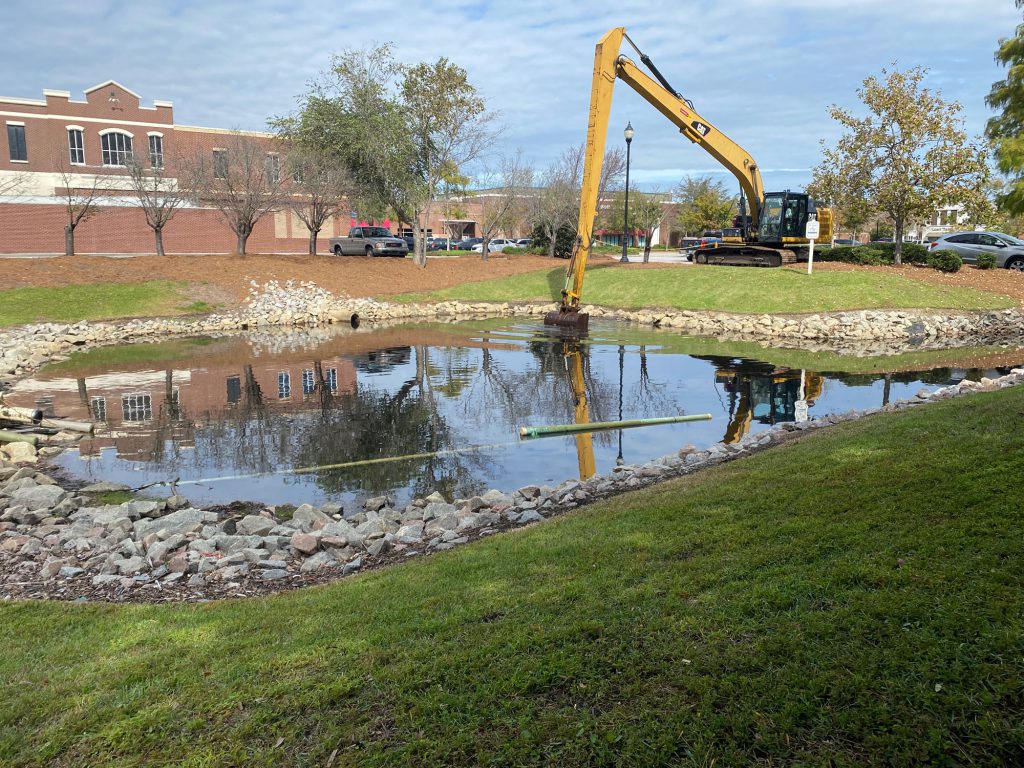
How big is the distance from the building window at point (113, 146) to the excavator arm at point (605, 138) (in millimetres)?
40793

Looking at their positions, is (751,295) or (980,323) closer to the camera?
(980,323)

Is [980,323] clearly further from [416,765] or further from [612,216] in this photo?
[612,216]

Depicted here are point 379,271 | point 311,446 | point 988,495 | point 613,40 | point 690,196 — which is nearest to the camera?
Answer: point 988,495

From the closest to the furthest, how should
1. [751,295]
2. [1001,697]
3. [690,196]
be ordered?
1. [1001,697]
2. [751,295]
3. [690,196]

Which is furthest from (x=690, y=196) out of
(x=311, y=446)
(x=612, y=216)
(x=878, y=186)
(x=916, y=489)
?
(x=916, y=489)

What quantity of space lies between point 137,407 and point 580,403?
891 centimetres

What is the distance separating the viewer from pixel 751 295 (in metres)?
28.1

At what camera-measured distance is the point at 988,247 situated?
111 feet

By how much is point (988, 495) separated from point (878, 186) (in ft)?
100

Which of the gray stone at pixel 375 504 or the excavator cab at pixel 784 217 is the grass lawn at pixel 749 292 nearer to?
the excavator cab at pixel 784 217

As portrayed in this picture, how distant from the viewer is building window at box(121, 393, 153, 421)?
14.5 metres

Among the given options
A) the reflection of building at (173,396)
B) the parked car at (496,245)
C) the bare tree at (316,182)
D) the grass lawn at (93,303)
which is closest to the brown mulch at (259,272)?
the grass lawn at (93,303)

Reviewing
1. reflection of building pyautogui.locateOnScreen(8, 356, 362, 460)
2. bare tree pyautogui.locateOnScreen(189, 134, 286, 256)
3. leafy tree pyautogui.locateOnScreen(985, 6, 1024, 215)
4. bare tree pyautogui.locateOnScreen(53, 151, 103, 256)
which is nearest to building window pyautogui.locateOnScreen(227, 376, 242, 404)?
reflection of building pyautogui.locateOnScreen(8, 356, 362, 460)

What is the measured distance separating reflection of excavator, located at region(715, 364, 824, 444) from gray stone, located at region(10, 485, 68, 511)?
962 centimetres
